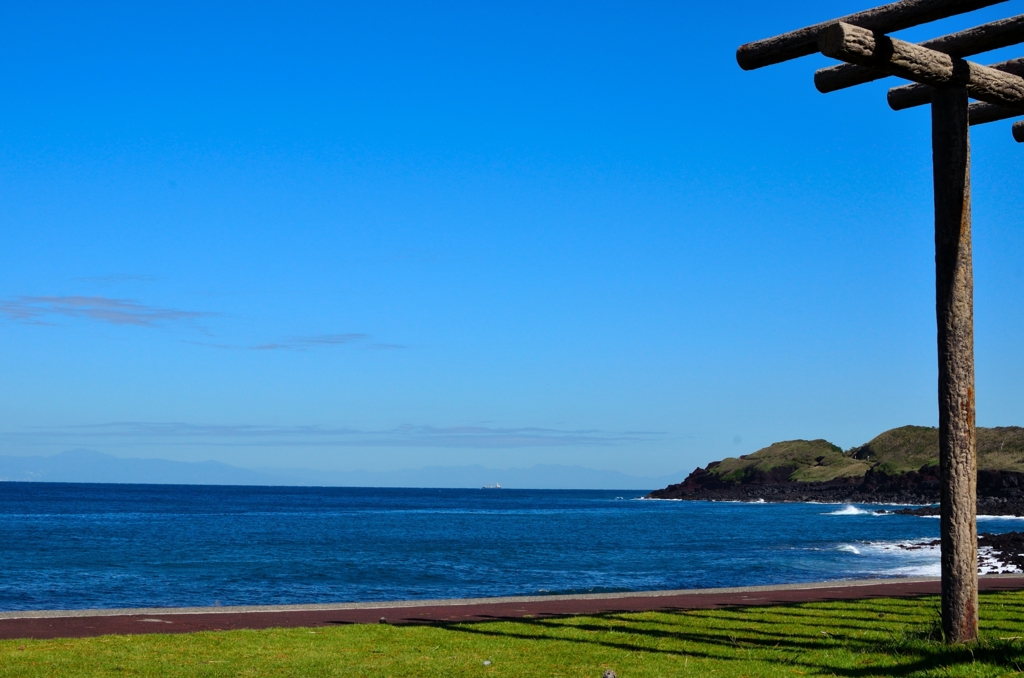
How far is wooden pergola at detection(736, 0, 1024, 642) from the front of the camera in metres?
8.61

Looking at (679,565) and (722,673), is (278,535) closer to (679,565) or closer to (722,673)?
(679,565)

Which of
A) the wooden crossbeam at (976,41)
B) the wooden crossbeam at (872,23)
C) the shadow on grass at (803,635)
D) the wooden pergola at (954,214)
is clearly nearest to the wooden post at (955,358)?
the wooden pergola at (954,214)

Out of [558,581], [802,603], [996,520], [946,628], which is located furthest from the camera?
[996,520]

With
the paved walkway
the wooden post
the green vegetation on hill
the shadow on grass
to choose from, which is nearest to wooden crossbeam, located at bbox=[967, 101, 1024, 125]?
the wooden post

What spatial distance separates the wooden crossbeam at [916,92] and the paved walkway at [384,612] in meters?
7.74

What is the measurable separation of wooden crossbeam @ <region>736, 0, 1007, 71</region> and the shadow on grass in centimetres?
517

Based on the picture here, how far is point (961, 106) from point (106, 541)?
52258 millimetres

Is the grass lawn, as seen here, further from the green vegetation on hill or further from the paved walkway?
the green vegetation on hill

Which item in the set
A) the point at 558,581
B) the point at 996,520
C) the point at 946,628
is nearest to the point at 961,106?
the point at 946,628

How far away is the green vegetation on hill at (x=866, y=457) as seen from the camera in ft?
422

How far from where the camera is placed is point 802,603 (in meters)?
15.1

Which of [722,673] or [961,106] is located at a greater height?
[961,106]

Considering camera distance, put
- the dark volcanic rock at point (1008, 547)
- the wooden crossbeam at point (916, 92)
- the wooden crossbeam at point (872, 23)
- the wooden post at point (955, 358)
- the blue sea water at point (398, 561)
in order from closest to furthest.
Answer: the wooden crossbeam at point (872, 23), the wooden post at point (955, 358), the wooden crossbeam at point (916, 92), the blue sea water at point (398, 561), the dark volcanic rock at point (1008, 547)

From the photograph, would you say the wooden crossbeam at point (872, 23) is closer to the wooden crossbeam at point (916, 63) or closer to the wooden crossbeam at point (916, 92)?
the wooden crossbeam at point (916, 63)
